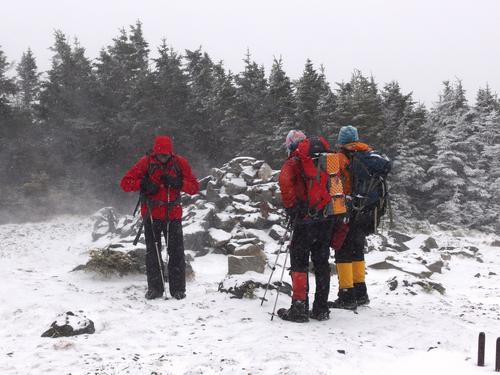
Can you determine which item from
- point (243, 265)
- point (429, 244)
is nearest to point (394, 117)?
point (429, 244)

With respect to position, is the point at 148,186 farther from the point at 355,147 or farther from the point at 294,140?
the point at 355,147

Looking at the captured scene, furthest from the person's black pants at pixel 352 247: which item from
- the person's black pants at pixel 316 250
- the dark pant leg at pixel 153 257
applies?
the dark pant leg at pixel 153 257

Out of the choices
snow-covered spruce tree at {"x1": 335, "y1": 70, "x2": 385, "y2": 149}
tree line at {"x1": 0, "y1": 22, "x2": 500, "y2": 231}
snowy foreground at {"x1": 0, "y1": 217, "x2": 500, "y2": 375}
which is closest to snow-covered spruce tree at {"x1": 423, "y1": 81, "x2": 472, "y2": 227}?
tree line at {"x1": 0, "y1": 22, "x2": 500, "y2": 231}

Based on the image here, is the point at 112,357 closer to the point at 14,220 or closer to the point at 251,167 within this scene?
the point at 251,167

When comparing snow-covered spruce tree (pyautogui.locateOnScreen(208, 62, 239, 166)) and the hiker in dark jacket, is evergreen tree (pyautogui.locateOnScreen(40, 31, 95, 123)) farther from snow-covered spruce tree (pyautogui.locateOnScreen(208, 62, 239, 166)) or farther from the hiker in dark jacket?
the hiker in dark jacket

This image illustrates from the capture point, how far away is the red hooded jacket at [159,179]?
6.82 meters

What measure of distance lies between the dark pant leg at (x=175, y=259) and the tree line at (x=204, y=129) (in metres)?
20.6

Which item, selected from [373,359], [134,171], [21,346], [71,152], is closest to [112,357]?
[21,346]

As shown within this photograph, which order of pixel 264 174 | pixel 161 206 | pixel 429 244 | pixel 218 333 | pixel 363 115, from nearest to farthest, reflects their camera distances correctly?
pixel 218 333 < pixel 161 206 < pixel 264 174 < pixel 429 244 < pixel 363 115

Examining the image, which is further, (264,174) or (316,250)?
(264,174)

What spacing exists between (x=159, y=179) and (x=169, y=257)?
1159 millimetres

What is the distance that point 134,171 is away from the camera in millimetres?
6820

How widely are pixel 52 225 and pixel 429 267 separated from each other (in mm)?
19088

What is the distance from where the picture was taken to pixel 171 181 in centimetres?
685
